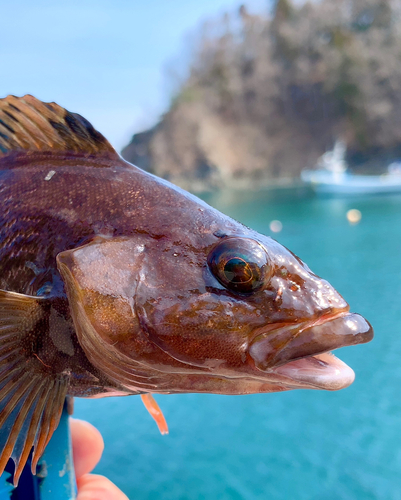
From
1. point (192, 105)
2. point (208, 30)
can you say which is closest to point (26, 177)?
point (192, 105)

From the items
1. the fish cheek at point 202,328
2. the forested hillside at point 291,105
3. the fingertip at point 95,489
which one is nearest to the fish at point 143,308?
the fish cheek at point 202,328

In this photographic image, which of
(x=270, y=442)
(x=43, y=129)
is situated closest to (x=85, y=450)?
(x=43, y=129)

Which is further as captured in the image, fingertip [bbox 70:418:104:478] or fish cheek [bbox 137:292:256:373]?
fingertip [bbox 70:418:104:478]

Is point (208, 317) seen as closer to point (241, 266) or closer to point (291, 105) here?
point (241, 266)

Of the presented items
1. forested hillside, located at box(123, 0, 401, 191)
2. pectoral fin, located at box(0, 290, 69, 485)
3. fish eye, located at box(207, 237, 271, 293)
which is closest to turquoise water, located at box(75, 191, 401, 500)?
pectoral fin, located at box(0, 290, 69, 485)

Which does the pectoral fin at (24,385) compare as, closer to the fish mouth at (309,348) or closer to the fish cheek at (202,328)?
the fish cheek at (202,328)

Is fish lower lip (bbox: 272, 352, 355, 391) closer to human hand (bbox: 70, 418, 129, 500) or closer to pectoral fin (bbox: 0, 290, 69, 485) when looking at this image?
pectoral fin (bbox: 0, 290, 69, 485)

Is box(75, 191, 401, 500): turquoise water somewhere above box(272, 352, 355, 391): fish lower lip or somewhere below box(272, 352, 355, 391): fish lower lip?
above

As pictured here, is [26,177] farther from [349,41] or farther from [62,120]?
Answer: [349,41]
